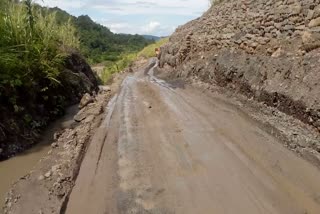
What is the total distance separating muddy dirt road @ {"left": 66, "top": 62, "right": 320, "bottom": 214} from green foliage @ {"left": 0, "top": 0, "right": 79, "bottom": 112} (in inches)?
71.3

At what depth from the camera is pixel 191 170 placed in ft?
19.1

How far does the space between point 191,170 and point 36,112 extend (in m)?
4.04

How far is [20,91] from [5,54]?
2.65 ft

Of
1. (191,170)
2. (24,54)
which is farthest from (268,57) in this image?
(24,54)

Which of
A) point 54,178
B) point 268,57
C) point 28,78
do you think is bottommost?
point 54,178

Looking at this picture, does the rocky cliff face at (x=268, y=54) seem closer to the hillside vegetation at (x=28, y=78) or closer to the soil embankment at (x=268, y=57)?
the soil embankment at (x=268, y=57)

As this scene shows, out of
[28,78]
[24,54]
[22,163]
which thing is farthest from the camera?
[24,54]

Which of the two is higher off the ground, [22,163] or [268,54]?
[268,54]

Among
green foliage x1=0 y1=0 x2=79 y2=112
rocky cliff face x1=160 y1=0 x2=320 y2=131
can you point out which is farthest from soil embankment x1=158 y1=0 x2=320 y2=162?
green foliage x1=0 y1=0 x2=79 y2=112

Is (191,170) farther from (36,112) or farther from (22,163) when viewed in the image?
(36,112)

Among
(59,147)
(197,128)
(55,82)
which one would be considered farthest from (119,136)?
(55,82)

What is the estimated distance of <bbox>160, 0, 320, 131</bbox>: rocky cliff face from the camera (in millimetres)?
7840

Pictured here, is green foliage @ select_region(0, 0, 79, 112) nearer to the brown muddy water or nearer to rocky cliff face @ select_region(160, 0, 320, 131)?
the brown muddy water

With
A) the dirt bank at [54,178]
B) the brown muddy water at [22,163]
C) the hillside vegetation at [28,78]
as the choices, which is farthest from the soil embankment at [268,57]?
the hillside vegetation at [28,78]
